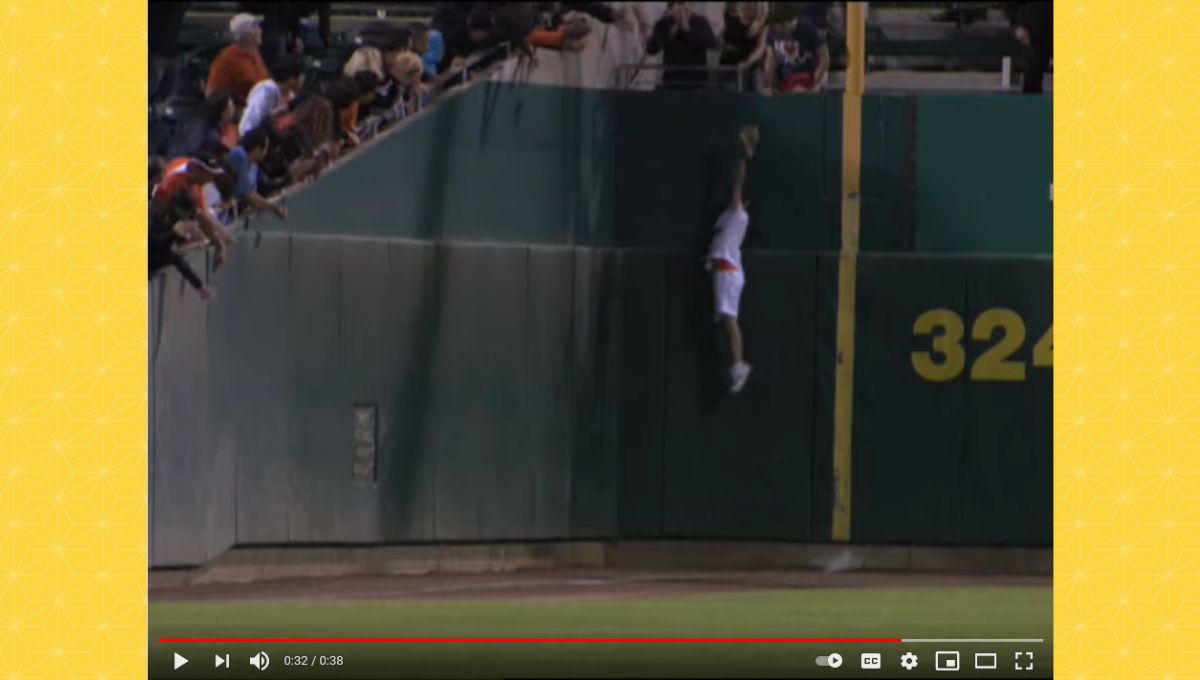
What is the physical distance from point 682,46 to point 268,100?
3.48m

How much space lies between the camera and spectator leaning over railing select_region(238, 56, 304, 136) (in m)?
16.0

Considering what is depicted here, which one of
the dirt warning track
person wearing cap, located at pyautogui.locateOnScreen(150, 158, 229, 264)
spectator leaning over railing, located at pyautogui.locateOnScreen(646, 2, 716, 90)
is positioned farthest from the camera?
spectator leaning over railing, located at pyautogui.locateOnScreen(646, 2, 716, 90)

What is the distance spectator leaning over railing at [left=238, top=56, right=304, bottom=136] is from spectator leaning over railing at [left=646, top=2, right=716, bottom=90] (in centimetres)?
288

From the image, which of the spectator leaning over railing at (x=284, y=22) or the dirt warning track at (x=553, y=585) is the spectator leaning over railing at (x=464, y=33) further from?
the dirt warning track at (x=553, y=585)

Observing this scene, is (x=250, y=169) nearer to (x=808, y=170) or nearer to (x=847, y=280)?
(x=808, y=170)

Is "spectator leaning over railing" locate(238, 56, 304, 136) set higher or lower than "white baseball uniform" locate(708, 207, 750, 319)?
higher

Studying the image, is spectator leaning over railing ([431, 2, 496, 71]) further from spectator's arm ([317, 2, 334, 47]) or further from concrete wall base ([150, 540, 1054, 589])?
concrete wall base ([150, 540, 1054, 589])

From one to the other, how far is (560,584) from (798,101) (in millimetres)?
3956

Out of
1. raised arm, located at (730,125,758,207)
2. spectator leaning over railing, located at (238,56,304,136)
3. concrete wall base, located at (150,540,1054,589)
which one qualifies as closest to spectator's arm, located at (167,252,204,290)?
spectator leaning over railing, located at (238,56,304,136)

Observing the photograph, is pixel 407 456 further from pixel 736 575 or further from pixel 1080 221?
pixel 1080 221

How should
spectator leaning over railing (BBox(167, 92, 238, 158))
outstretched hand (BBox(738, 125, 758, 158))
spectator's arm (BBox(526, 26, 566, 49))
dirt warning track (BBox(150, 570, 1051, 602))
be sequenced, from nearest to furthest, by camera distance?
dirt warning track (BBox(150, 570, 1051, 602)) → spectator leaning over railing (BBox(167, 92, 238, 158)) → spectator's arm (BBox(526, 26, 566, 49)) → outstretched hand (BBox(738, 125, 758, 158))

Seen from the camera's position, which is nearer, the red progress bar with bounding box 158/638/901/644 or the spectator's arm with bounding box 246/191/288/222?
the red progress bar with bounding box 158/638/901/644

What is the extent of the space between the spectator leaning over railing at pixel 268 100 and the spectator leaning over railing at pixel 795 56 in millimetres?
3548

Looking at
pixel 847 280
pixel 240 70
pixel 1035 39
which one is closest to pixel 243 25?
pixel 240 70
